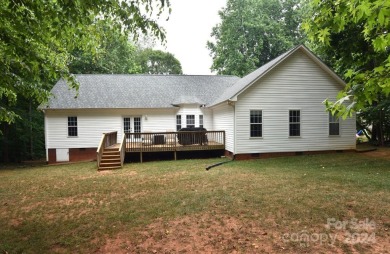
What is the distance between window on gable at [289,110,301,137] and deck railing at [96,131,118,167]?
34.9 feet

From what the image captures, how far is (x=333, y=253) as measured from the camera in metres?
4.20

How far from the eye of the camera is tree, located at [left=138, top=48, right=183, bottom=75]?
45.1 meters

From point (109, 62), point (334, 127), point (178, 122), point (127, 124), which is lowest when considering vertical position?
point (334, 127)

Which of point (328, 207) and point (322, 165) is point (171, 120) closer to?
point (322, 165)

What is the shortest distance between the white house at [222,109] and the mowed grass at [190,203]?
348 centimetres

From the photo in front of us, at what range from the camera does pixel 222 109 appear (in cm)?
1603

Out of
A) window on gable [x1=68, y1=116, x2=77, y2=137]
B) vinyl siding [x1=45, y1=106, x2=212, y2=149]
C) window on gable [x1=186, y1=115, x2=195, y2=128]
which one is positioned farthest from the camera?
window on gable [x1=186, y1=115, x2=195, y2=128]

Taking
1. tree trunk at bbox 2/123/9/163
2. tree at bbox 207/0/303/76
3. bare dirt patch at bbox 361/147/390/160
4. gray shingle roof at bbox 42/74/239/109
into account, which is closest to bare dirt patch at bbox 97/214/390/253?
bare dirt patch at bbox 361/147/390/160

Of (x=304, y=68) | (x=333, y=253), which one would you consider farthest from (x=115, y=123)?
(x=333, y=253)

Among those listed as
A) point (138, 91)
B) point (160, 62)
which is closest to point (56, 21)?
point (138, 91)

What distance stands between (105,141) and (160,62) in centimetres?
3410

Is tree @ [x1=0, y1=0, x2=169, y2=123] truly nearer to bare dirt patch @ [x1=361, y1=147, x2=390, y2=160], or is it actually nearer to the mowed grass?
the mowed grass

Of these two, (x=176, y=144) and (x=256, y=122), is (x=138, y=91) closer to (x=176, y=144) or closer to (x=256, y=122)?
(x=176, y=144)

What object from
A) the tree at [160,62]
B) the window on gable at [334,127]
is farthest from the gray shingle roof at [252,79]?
the tree at [160,62]
